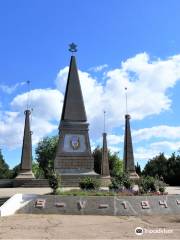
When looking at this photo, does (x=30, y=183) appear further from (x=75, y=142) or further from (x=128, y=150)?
(x=128, y=150)

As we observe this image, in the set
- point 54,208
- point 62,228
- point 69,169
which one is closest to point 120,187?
point 54,208

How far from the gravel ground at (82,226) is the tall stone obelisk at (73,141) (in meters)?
19.2

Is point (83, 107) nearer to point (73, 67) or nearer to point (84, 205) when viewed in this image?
point (73, 67)

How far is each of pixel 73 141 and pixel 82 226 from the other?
2280 cm

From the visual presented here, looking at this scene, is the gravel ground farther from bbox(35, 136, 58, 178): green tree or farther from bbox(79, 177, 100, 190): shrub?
bbox(35, 136, 58, 178): green tree

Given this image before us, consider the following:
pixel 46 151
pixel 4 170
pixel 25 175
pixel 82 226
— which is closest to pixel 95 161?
pixel 46 151

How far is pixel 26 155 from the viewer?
38.7 metres

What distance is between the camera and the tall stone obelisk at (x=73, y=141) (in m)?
35.9

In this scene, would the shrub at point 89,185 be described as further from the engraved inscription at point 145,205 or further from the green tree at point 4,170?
the green tree at point 4,170

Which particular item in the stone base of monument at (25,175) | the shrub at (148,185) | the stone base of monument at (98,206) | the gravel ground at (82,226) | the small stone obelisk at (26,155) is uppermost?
the small stone obelisk at (26,155)

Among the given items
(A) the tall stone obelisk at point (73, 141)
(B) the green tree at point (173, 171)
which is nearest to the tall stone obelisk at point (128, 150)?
(A) the tall stone obelisk at point (73, 141)

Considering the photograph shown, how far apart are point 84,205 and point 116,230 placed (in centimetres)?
503

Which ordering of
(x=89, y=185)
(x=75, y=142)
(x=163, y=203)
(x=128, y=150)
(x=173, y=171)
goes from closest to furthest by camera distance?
(x=163, y=203) < (x=89, y=185) < (x=75, y=142) < (x=128, y=150) < (x=173, y=171)

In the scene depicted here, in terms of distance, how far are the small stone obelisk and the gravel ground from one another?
21.4 m
